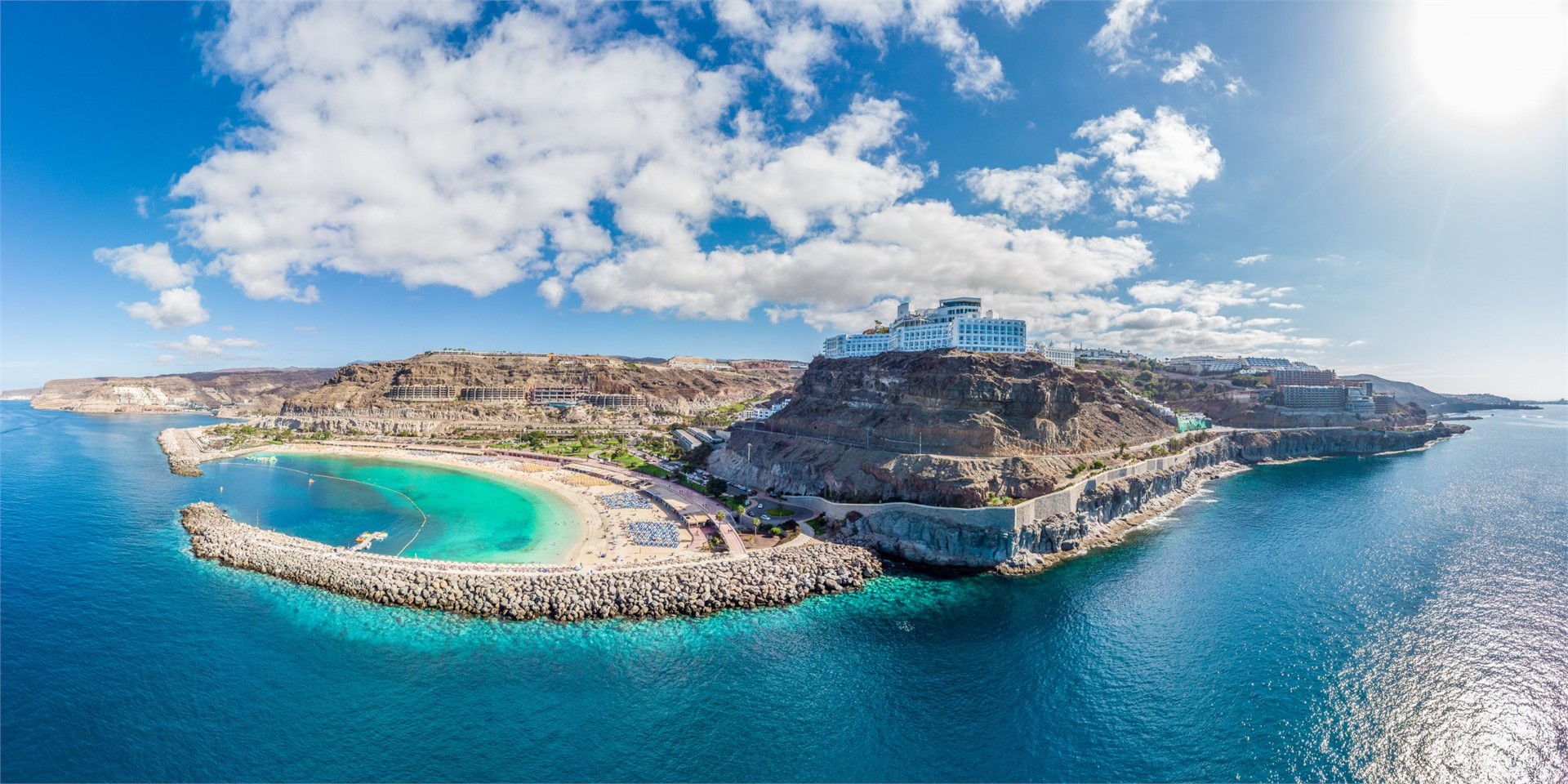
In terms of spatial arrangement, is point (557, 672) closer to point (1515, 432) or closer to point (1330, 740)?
point (1330, 740)

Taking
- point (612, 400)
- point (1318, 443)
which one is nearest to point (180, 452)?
point (612, 400)

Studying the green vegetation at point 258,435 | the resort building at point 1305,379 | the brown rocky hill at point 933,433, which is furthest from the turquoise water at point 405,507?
the resort building at point 1305,379

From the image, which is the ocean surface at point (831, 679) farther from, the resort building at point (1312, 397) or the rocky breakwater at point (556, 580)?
the resort building at point (1312, 397)

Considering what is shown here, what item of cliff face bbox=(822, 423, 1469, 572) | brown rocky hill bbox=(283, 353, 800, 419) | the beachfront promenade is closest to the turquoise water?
the beachfront promenade

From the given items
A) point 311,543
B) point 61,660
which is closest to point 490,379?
point 311,543

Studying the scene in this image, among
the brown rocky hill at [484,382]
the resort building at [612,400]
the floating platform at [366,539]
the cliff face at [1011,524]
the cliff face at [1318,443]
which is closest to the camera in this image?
the floating platform at [366,539]

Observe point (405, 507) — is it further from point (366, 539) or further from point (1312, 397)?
point (1312, 397)

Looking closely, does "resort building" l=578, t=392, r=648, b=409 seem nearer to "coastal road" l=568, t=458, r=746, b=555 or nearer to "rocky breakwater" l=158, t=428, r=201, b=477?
"coastal road" l=568, t=458, r=746, b=555
